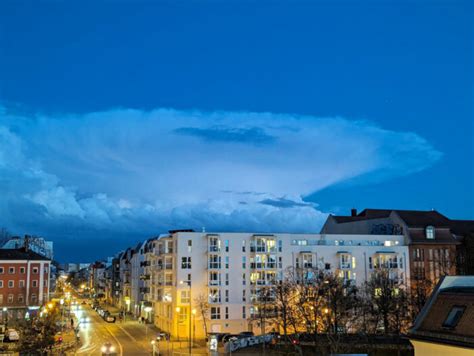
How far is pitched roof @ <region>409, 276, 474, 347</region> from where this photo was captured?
1054 inches

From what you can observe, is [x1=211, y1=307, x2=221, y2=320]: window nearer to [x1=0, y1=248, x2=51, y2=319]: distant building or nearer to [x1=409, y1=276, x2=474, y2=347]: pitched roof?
[x1=0, y1=248, x2=51, y2=319]: distant building

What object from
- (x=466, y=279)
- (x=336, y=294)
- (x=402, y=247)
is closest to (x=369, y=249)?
(x=402, y=247)

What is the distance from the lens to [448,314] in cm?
2866

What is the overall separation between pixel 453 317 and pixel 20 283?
8155cm

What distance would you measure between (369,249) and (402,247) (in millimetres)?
6326

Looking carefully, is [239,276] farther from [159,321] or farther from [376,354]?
[376,354]

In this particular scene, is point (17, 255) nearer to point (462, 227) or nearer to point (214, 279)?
point (214, 279)

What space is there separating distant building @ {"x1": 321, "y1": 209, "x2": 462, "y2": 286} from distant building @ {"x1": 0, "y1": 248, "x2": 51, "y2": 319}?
60138 millimetres

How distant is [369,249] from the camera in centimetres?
8738

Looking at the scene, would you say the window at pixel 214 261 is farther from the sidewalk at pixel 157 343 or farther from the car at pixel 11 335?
the car at pixel 11 335

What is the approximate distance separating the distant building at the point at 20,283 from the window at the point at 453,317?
78.8 m

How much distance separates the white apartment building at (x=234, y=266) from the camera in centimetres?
7756

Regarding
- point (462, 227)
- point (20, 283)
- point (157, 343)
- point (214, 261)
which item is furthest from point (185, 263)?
point (462, 227)

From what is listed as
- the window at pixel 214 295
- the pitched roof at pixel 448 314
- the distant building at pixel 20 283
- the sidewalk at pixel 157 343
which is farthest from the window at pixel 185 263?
the pitched roof at pixel 448 314
